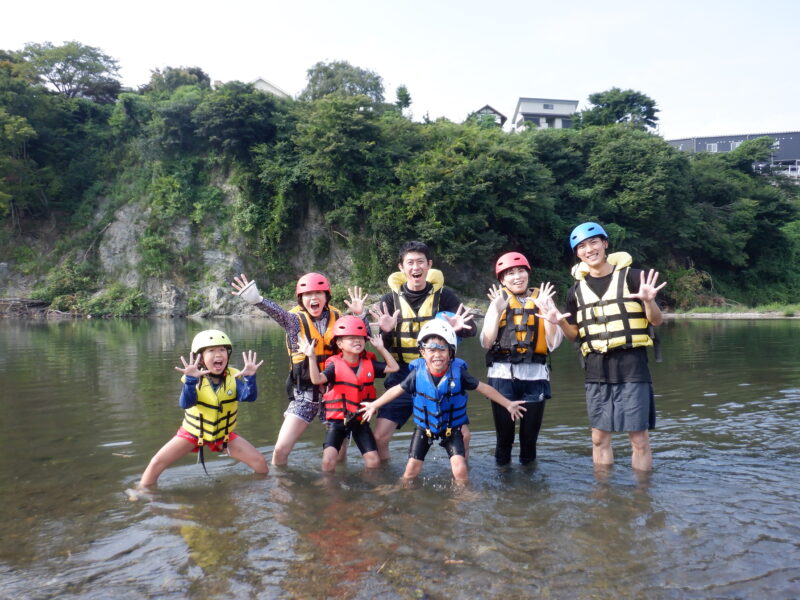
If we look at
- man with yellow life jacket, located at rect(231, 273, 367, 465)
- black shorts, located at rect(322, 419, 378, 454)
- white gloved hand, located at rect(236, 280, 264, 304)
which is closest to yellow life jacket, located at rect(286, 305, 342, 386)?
man with yellow life jacket, located at rect(231, 273, 367, 465)

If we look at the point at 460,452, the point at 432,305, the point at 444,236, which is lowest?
the point at 460,452

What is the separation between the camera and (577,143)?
118ft

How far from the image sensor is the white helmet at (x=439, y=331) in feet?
15.2

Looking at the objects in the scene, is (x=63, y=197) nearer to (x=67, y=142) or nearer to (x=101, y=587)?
(x=67, y=142)

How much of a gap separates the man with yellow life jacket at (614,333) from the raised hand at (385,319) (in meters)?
1.38

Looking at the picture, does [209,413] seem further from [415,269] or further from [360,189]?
[360,189]

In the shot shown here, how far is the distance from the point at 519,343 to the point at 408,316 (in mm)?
992

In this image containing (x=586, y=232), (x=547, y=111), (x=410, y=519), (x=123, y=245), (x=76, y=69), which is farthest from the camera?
(x=547, y=111)

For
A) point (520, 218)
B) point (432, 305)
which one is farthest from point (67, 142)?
point (432, 305)

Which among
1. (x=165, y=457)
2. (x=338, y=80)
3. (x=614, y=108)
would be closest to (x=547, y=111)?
(x=614, y=108)

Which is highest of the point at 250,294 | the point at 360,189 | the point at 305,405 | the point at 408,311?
the point at 360,189

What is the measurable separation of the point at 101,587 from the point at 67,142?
4290cm

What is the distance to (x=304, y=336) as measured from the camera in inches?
205

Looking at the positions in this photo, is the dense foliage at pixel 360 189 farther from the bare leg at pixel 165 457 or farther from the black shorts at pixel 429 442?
the bare leg at pixel 165 457
